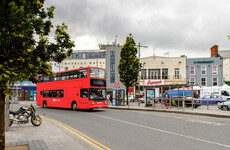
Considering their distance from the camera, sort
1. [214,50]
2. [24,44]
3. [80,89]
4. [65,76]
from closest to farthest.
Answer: [24,44], [80,89], [65,76], [214,50]

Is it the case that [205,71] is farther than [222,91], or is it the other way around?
[205,71]

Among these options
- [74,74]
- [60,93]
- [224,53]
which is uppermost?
[224,53]

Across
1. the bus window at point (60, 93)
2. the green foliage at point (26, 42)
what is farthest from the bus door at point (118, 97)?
the green foliage at point (26, 42)

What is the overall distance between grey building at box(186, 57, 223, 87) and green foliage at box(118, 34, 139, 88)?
25.4m

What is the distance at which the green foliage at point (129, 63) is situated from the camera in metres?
28.7

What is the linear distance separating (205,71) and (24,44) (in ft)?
167

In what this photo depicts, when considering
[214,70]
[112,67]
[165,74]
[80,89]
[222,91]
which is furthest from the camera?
[112,67]

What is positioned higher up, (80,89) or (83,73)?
(83,73)

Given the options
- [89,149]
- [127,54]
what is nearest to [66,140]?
[89,149]

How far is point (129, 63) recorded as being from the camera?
28656 mm

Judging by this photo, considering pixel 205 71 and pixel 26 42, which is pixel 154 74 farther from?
pixel 26 42

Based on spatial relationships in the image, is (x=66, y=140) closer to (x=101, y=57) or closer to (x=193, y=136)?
(x=193, y=136)

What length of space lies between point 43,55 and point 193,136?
20.9ft

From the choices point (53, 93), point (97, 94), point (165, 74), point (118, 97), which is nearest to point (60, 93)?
point (53, 93)
